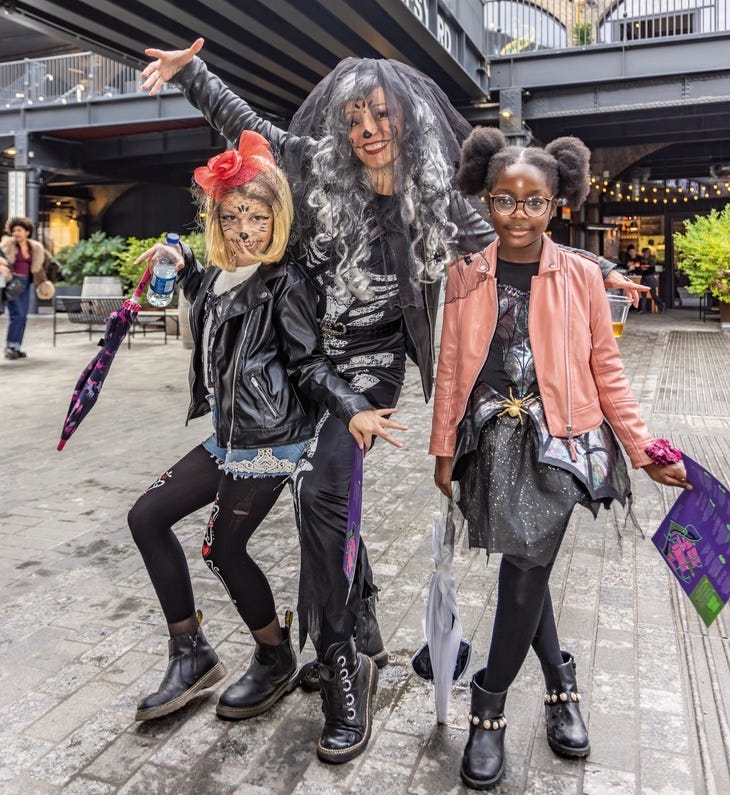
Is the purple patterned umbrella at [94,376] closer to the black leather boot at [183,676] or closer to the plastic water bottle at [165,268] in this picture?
the plastic water bottle at [165,268]

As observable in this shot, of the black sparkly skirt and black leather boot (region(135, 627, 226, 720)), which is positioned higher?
the black sparkly skirt

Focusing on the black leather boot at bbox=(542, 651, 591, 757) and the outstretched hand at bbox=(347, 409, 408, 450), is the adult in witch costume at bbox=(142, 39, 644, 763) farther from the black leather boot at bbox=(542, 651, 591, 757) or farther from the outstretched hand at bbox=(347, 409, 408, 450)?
the black leather boot at bbox=(542, 651, 591, 757)

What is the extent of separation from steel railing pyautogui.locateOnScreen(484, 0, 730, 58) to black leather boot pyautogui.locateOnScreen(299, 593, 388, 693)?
13.8 m

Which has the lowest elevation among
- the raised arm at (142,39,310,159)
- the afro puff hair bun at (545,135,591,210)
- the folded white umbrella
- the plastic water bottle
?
the folded white umbrella

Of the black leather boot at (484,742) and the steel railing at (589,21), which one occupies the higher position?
Result: the steel railing at (589,21)

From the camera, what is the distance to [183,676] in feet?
8.50

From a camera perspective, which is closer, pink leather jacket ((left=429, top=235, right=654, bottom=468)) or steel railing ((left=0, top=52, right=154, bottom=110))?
pink leather jacket ((left=429, top=235, right=654, bottom=468))

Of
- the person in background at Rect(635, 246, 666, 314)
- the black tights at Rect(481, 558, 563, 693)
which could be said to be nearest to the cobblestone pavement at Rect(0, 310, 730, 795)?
the black tights at Rect(481, 558, 563, 693)

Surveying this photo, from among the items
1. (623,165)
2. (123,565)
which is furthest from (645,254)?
(123,565)

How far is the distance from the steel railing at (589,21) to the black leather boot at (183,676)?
14145 millimetres

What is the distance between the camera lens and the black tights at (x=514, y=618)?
2.24 m

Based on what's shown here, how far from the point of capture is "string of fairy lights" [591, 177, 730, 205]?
26317 millimetres

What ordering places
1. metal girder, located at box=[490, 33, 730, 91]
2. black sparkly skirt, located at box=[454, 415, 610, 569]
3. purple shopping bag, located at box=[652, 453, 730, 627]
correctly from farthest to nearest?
metal girder, located at box=[490, 33, 730, 91], black sparkly skirt, located at box=[454, 415, 610, 569], purple shopping bag, located at box=[652, 453, 730, 627]

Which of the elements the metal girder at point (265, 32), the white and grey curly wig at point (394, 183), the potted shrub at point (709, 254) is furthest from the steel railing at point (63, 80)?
the white and grey curly wig at point (394, 183)
